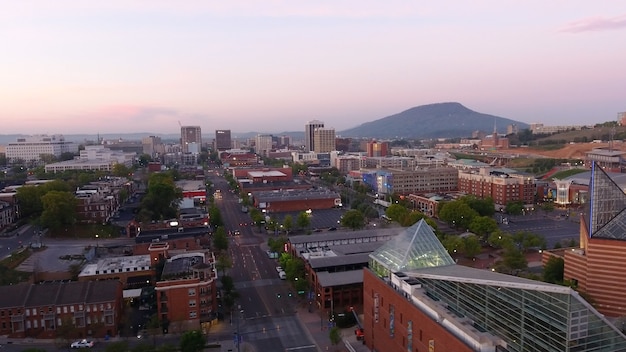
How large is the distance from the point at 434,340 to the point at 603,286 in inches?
657

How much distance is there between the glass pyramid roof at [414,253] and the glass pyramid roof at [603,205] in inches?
441

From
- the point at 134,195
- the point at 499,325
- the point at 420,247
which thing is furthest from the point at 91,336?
the point at 134,195

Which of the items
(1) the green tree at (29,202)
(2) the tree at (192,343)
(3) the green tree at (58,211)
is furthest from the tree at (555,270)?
(1) the green tree at (29,202)

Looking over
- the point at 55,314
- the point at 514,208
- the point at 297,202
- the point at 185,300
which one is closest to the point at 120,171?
the point at 297,202

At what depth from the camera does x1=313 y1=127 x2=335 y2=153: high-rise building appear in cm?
16900

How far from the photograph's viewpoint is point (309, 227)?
55719 millimetres

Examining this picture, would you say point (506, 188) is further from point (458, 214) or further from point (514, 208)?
point (458, 214)

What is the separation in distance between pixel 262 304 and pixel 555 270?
2063cm

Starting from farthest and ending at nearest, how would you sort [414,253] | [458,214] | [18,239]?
[458,214] < [18,239] < [414,253]

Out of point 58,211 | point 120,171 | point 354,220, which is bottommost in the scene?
point 354,220

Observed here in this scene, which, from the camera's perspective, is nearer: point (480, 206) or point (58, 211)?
point (58, 211)

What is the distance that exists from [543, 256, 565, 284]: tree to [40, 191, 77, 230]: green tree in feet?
151

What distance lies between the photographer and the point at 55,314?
→ 92.9 feet

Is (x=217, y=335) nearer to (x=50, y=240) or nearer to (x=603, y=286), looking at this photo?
(x=603, y=286)
